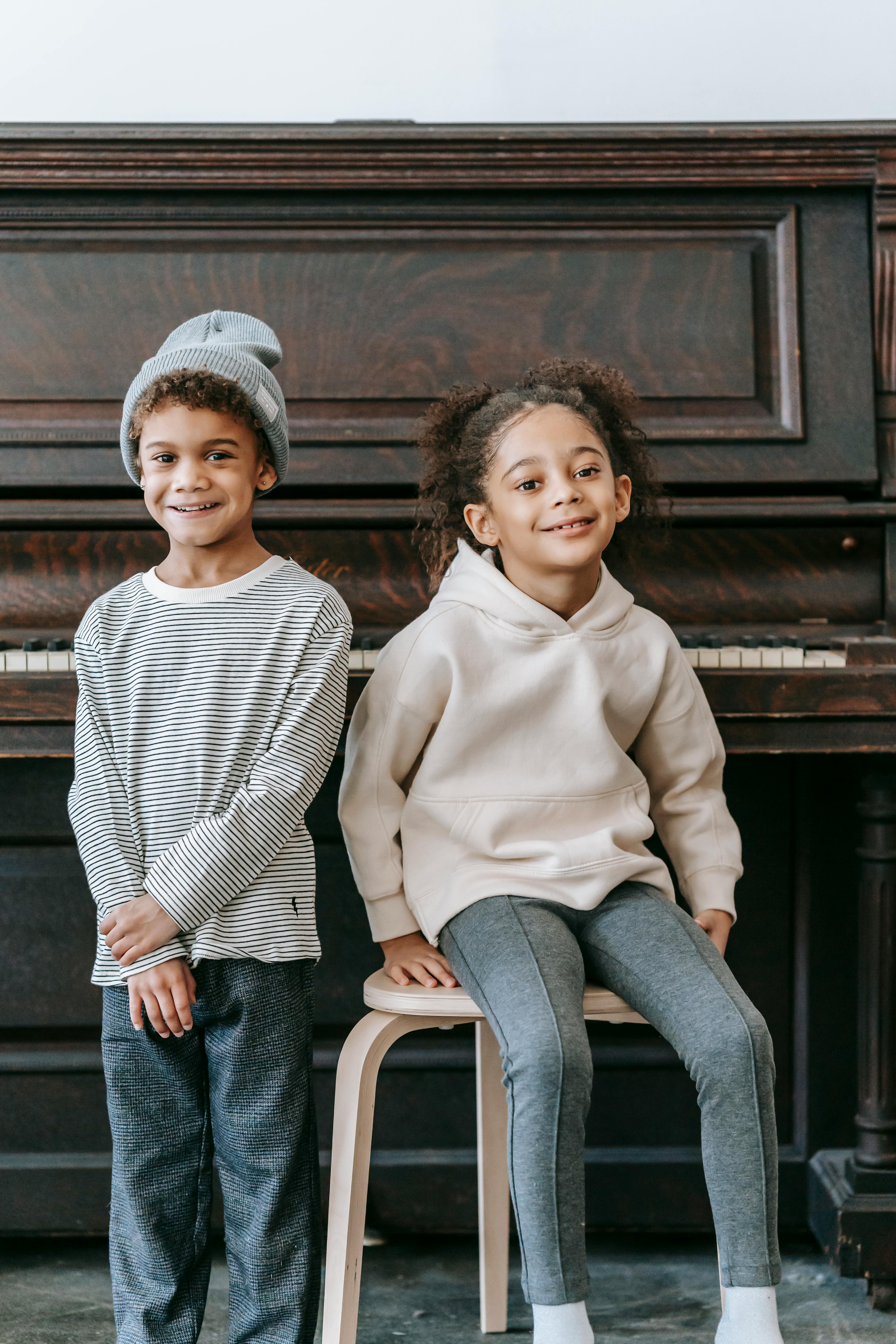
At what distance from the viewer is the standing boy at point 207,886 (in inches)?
49.4

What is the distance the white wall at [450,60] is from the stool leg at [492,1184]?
67.8 inches

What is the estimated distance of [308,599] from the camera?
134 cm

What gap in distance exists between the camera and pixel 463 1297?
1.68m

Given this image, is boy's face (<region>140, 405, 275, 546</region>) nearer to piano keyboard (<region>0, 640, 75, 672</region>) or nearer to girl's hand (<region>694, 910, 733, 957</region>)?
piano keyboard (<region>0, 640, 75, 672</region>)

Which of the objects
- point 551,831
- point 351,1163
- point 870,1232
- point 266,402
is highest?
point 266,402

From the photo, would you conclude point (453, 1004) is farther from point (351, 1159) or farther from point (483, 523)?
point (483, 523)

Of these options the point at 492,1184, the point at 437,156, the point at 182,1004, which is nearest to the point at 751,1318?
the point at 492,1184

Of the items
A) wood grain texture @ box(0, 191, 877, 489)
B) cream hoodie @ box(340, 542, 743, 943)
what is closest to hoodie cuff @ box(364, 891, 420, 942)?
cream hoodie @ box(340, 542, 743, 943)

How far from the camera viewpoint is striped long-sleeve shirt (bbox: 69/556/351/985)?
124cm

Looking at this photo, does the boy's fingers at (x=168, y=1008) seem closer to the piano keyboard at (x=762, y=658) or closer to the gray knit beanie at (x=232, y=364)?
the gray knit beanie at (x=232, y=364)

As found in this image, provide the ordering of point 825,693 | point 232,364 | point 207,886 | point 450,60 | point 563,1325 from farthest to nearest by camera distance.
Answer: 1. point 450,60
2. point 825,693
3. point 232,364
4. point 207,886
5. point 563,1325

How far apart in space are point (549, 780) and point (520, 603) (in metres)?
0.21

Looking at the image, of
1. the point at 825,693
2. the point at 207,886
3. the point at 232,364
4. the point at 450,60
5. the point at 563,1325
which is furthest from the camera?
the point at 450,60

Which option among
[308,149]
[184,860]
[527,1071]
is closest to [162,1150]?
[184,860]
